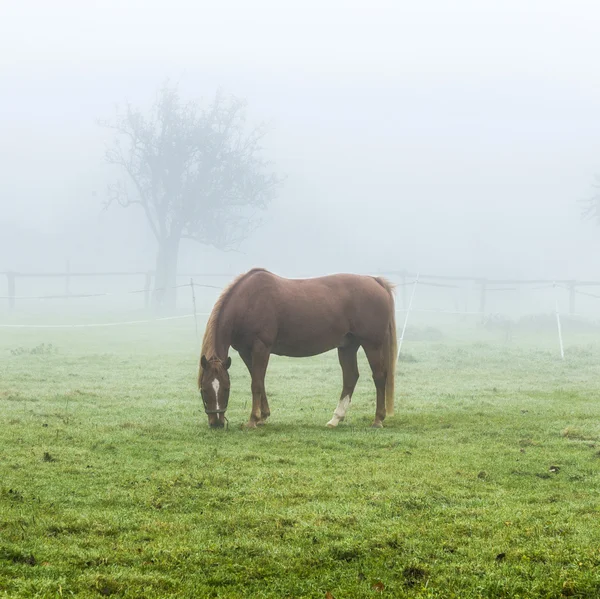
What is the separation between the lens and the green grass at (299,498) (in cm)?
399

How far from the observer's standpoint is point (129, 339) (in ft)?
82.0

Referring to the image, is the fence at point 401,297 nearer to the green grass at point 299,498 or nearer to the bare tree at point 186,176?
the bare tree at point 186,176

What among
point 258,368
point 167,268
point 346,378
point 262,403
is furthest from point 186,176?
point 258,368

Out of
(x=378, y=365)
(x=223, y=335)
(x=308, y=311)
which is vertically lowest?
(x=378, y=365)

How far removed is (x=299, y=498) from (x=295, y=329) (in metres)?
3.83

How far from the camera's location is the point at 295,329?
9250mm

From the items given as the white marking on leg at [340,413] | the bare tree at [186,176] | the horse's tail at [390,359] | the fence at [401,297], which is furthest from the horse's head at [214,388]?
the bare tree at [186,176]

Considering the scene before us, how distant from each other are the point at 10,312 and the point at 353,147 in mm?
80992

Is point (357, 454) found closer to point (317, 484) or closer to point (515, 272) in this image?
point (317, 484)

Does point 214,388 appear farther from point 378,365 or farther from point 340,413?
point 378,365

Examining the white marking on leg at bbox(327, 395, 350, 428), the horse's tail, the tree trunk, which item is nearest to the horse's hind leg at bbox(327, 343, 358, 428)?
the white marking on leg at bbox(327, 395, 350, 428)

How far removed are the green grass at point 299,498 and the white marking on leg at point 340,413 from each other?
19 centimetres

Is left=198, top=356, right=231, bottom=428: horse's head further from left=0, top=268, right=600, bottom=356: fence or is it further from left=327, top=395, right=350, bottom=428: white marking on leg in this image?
left=0, top=268, right=600, bottom=356: fence

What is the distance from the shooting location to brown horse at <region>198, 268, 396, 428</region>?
888cm
